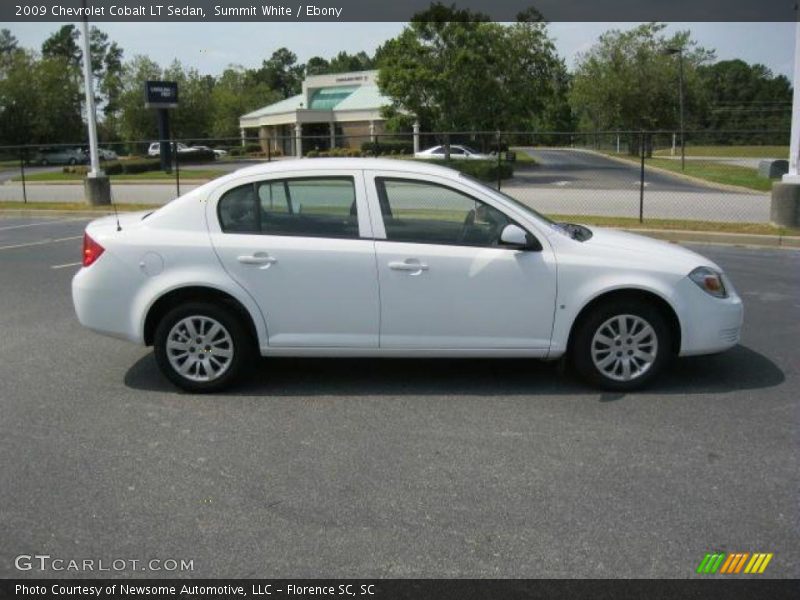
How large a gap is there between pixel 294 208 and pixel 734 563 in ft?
11.9

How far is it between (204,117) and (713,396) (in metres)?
60.9

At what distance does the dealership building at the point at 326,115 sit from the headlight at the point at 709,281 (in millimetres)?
54103

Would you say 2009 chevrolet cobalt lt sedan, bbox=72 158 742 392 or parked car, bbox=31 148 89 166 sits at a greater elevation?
parked car, bbox=31 148 89 166

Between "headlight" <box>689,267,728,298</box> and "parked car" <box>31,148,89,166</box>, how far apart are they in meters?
58.9

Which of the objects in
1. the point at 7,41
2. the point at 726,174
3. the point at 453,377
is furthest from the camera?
the point at 7,41

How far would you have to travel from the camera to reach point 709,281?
540 centimetres

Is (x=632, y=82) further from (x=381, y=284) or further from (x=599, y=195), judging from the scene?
(x=381, y=284)

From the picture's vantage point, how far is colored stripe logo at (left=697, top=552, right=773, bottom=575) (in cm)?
322

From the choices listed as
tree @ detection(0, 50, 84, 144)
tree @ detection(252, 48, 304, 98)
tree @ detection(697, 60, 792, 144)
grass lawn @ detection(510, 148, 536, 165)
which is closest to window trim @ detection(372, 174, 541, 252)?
grass lawn @ detection(510, 148, 536, 165)

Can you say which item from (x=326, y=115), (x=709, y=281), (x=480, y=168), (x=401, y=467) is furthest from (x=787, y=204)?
(x=326, y=115)

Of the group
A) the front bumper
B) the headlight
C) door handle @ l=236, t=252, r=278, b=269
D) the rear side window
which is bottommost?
the front bumper

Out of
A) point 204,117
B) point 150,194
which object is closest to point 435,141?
point 204,117

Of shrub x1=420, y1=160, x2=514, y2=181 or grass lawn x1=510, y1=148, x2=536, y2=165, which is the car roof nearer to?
shrub x1=420, y1=160, x2=514, y2=181
